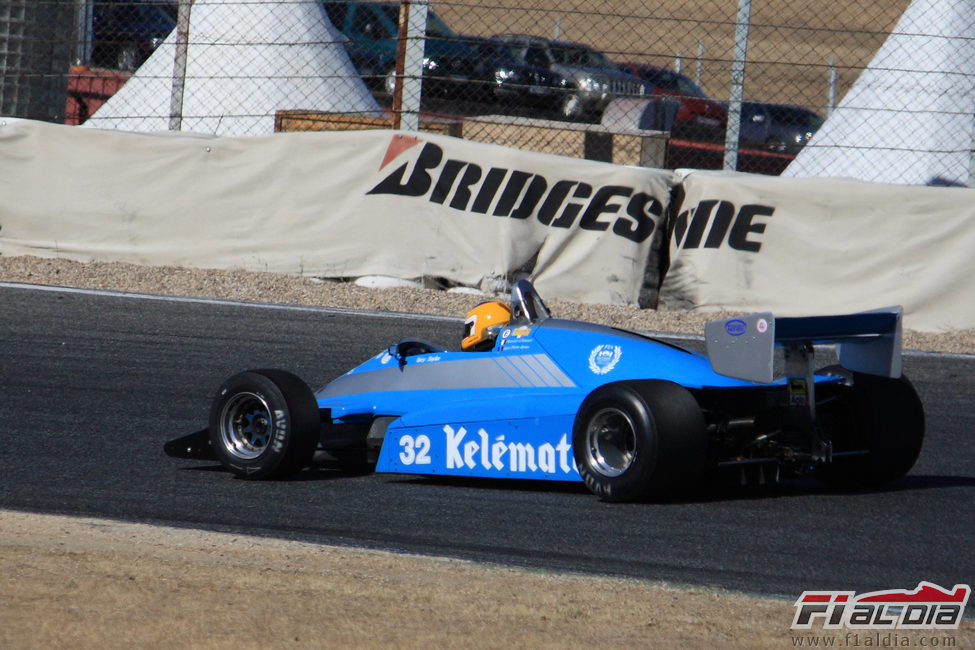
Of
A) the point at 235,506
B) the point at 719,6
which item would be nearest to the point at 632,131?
the point at 719,6

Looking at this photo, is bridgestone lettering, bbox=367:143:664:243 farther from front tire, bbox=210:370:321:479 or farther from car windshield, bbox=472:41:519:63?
car windshield, bbox=472:41:519:63

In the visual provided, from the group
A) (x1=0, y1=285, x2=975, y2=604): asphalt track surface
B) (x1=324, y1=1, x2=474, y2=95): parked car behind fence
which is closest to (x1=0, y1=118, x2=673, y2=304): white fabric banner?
(x1=0, y1=285, x2=975, y2=604): asphalt track surface

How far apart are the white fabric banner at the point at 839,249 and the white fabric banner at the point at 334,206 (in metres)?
0.59

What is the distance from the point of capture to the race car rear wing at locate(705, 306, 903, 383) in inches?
198

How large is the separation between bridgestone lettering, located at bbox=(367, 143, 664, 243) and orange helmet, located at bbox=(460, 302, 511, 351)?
381 centimetres

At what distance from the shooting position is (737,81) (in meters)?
10.2

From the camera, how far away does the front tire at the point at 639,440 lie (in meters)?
5.15

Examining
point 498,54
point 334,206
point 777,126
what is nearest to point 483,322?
point 334,206

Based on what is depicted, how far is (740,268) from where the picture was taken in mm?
9812

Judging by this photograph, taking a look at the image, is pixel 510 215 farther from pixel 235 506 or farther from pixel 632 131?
pixel 235 506

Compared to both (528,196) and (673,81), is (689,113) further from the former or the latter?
(528,196)

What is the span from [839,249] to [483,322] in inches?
172

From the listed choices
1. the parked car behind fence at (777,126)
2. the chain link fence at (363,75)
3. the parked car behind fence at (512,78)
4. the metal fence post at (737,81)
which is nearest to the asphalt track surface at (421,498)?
the metal fence post at (737,81)

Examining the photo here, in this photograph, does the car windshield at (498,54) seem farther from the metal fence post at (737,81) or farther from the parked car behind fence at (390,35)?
the metal fence post at (737,81)
